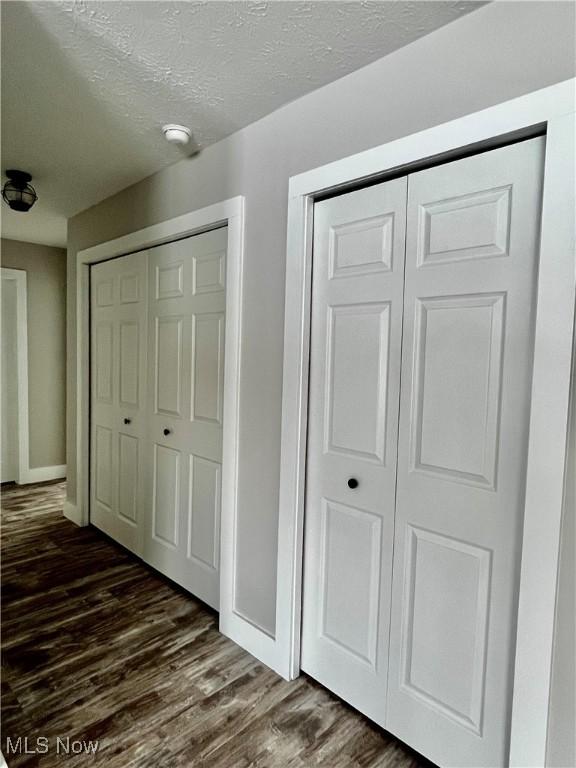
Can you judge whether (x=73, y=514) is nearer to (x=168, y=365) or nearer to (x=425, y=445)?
(x=168, y=365)

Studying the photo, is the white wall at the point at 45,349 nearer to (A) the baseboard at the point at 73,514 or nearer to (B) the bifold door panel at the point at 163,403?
(A) the baseboard at the point at 73,514

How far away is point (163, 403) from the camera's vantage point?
2633mm

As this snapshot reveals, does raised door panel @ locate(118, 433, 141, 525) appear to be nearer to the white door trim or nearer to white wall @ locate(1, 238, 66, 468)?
the white door trim

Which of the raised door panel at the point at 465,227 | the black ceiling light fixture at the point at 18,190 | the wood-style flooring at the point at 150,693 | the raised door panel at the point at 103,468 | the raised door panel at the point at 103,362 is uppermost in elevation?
the black ceiling light fixture at the point at 18,190

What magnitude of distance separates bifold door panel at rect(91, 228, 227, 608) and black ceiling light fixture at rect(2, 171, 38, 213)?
0.60 m

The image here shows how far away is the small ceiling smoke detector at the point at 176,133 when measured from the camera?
1966mm

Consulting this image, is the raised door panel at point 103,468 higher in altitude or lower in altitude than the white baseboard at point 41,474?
higher

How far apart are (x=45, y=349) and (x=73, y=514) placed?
188cm

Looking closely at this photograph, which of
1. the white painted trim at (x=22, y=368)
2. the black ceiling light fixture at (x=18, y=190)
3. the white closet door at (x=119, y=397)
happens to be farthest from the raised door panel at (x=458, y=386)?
the white painted trim at (x=22, y=368)


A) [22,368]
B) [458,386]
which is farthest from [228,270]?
[22,368]

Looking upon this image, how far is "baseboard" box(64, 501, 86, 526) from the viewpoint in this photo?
3416mm

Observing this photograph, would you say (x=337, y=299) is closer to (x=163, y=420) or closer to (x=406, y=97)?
(x=406, y=97)

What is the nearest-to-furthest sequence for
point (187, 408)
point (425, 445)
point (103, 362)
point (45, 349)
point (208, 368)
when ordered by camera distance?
point (425, 445)
point (208, 368)
point (187, 408)
point (103, 362)
point (45, 349)

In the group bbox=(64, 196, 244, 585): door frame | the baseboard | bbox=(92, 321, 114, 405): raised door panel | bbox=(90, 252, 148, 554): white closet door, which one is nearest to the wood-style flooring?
bbox=(64, 196, 244, 585): door frame
